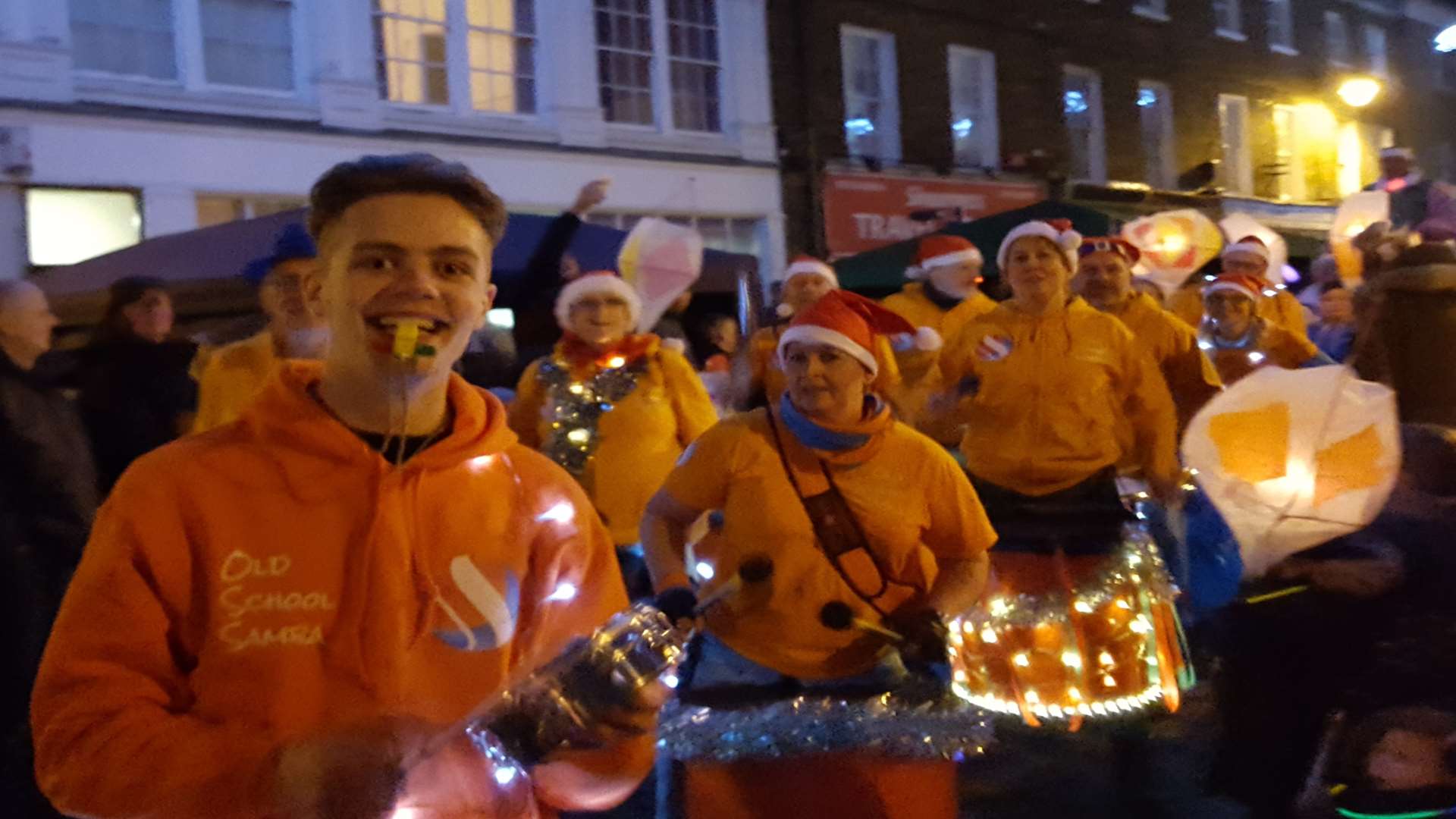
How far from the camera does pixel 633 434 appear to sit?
558cm

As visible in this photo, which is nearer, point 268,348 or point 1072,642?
point 268,348

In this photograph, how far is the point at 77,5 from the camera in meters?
10.9

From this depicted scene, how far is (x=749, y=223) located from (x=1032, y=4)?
23.5ft

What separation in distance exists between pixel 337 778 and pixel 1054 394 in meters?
3.91

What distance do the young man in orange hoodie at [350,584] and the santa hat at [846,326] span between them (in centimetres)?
158

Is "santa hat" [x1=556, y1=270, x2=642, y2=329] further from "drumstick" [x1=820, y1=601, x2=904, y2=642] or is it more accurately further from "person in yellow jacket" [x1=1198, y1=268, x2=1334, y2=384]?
"drumstick" [x1=820, y1=601, x2=904, y2=642]

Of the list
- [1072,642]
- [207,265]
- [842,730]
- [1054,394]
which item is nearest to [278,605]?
[842,730]

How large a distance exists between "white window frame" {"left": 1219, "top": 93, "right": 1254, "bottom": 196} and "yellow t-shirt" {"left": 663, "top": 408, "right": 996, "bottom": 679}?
22972 millimetres

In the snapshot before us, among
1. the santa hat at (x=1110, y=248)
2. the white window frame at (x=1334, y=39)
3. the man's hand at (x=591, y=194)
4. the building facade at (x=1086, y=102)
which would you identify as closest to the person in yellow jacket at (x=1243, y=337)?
the santa hat at (x=1110, y=248)

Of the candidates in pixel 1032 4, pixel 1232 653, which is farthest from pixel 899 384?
pixel 1032 4

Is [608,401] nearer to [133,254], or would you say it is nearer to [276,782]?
[276,782]

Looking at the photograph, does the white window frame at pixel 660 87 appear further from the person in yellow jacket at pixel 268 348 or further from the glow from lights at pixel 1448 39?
the person in yellow jacket at pixel 268 348

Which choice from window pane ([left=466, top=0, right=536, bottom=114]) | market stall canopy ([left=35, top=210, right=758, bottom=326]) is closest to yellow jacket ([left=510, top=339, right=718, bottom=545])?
market stall canopy ([left=35, top=210, right=758, bottom=326])

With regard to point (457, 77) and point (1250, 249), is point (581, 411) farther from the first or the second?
point (457, 77)
